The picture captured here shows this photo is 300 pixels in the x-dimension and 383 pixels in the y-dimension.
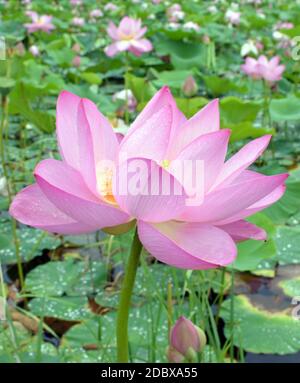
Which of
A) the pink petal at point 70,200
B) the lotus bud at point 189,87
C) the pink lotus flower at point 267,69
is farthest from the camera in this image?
the pink lotus flower at point 267,69

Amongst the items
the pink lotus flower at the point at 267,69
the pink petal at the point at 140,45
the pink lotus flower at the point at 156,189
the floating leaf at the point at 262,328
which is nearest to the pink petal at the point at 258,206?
the pink lotus flower at the point at 156,189

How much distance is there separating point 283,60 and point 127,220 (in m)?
3.20

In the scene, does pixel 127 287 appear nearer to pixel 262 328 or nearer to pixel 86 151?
→ pixel 86 151

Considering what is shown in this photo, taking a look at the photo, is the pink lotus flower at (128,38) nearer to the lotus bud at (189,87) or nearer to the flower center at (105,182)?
the lotus bud at (189,87)

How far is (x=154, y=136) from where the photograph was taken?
0.56 metres

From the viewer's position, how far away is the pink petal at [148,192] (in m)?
0.51

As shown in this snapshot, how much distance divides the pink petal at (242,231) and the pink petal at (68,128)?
145mm

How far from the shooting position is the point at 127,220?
0.53 m

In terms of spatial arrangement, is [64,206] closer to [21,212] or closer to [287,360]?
[21,212]

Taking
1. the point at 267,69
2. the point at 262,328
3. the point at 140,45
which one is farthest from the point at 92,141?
the point at 140,45

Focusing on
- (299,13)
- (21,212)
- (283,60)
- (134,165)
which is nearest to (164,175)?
(134,165)

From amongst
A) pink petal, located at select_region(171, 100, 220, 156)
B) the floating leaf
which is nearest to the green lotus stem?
pink petal, located at select_region(171, 100, 220, 156)

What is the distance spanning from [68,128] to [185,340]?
0.75 feet

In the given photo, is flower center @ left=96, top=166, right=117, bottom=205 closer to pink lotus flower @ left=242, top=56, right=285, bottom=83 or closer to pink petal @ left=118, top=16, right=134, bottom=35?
pink lotus flower @ left=242, top=56, right=285, bottom=83
